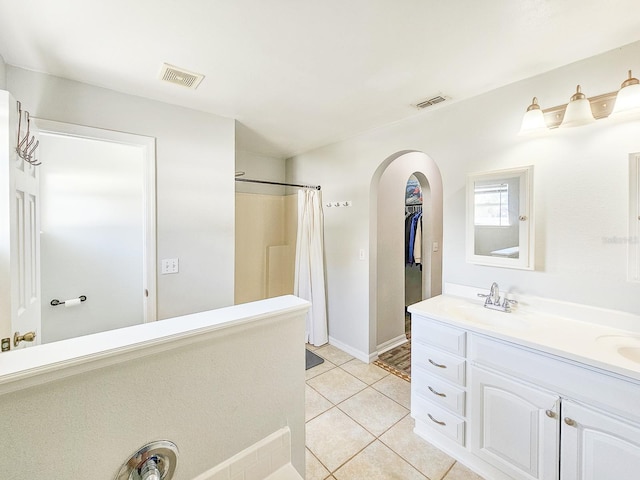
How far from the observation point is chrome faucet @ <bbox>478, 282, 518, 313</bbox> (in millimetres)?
1811

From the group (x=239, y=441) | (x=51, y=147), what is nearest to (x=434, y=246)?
(x=239, y=441)

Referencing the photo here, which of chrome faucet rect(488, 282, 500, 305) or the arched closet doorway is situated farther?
the arched closet doorway

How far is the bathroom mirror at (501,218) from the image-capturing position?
1780 millimetres

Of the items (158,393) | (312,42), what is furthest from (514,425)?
(312,42)

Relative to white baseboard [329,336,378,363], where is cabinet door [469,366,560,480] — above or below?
above

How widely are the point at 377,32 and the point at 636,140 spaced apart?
1.49 m

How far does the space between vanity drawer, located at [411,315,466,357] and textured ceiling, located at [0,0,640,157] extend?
5.33ft

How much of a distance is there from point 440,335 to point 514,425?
0.54 m

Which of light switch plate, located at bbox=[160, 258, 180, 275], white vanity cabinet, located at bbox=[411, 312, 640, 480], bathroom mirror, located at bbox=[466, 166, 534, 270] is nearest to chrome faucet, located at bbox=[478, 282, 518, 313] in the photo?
bathroom mirror, located at bbox=[466, 166, 534, 270]

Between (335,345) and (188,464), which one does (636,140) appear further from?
(335,345)

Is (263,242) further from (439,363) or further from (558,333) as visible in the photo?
(558,333)

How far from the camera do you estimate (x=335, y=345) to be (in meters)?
3.26

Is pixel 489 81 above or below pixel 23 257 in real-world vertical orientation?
above

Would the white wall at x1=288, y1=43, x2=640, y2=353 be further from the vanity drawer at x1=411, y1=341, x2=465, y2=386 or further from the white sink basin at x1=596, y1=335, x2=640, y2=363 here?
the vanity drawer at x1=411, y1=341, x2=465, y2=386
